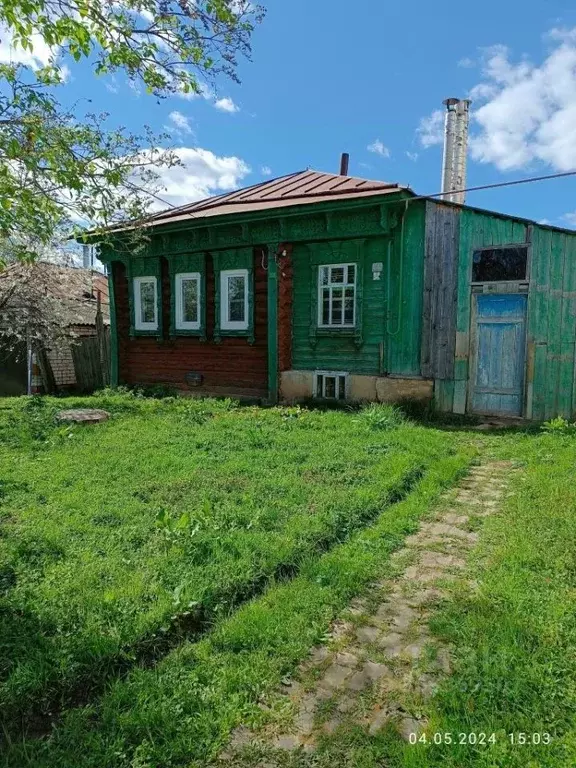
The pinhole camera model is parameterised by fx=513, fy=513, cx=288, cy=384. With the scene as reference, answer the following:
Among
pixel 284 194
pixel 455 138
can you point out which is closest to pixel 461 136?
pixel 455 138

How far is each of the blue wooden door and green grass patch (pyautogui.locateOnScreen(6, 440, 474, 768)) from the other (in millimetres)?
6604

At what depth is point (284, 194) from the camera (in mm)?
11750

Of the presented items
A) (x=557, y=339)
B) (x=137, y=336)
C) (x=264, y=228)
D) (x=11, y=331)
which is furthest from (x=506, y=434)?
(x=11, y=331)

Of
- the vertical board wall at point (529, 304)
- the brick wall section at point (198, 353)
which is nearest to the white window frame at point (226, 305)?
the brick wall section at point (198, 353)

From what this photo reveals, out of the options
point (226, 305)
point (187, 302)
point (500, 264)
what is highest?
point (500, 264)

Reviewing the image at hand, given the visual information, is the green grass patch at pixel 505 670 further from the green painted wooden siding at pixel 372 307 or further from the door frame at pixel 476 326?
the green painted wooden siding at pixel 372 307

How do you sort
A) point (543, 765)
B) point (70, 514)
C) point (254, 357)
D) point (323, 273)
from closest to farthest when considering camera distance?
1. point (543, 765)
2. point (70, 514)
3. point (323, 273)
4. point (254, 357)

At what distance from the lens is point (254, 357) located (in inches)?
469

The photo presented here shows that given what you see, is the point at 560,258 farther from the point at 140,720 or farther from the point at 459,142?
the point at 140,720

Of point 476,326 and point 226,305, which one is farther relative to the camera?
point 226,305

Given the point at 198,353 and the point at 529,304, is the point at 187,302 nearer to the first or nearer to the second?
the point at 198,353

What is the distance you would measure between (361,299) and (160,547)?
7.60 m

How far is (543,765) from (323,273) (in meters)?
9.71

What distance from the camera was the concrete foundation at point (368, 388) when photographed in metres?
9.80
